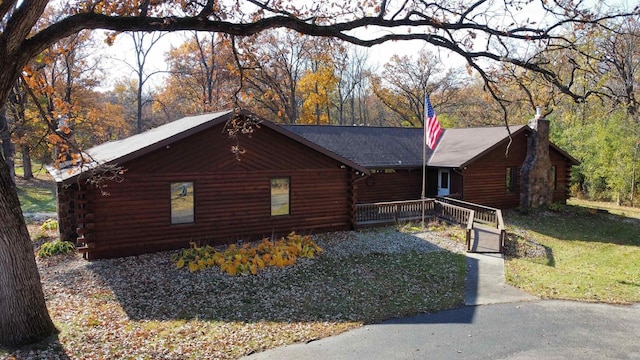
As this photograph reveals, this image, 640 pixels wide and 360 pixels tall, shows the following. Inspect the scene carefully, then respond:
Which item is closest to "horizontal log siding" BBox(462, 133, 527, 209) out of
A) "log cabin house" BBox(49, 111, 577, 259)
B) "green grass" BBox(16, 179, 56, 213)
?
"log cabin house" BBox(49, 111, 577, 259)

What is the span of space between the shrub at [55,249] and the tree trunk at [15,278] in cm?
721

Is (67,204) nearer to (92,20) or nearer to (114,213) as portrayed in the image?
(114,213)

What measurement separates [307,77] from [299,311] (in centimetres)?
2821

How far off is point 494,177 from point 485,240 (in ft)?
25.4

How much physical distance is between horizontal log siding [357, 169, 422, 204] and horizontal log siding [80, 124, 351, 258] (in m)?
4.01

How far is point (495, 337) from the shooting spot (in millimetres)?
7949

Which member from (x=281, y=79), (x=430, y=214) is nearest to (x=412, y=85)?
(x=281, y=79)

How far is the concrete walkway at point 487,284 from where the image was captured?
10.2m

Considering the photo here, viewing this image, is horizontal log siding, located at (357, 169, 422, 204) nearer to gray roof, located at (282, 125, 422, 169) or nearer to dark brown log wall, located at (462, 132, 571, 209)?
gray roof, located at (282, 125, 422, 169)

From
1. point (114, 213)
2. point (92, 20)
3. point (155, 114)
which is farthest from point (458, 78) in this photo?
point (92, 20)

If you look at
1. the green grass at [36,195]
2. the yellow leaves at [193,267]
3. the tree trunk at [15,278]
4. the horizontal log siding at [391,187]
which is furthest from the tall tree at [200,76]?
the tree trunk at [15,278]

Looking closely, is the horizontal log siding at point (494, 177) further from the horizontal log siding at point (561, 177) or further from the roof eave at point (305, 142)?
the roof eave at point (305, 142)

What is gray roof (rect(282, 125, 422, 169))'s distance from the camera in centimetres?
2138

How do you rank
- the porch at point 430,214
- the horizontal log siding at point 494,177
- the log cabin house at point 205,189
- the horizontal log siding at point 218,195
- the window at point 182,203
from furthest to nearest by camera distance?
1. the horizontal log siding at point 494,177
2. the porch at point 430,214
3. the window at point 182,203
4. the horizontal log siding at point 218,195
5. the log cabin house at point 205,189
